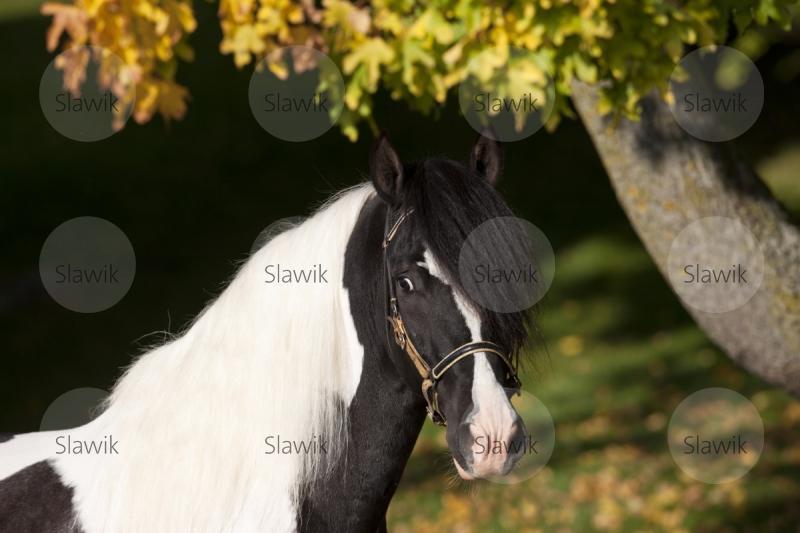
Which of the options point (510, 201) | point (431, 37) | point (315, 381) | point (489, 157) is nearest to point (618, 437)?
point (510, 201)

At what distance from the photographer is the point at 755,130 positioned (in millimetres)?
15016

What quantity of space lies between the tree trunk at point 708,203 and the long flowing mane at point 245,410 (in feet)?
8.03

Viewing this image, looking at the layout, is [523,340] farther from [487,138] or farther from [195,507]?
[195,507]

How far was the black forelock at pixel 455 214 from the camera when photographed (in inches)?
110

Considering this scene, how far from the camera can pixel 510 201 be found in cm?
590

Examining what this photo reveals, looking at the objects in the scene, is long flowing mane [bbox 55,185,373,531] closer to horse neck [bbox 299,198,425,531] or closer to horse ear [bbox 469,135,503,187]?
horse neck [bbox 299,198,425,531]

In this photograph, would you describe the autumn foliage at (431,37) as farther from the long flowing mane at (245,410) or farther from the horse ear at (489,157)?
the long flowing mane at (245,410)

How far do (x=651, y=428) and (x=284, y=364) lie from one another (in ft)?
22.3

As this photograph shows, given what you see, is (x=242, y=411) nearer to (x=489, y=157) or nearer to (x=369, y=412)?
(x=369, y=412)

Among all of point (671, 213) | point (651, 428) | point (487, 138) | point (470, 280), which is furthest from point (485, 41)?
point (651, 428)

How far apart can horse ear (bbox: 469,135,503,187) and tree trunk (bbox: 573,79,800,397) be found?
201 cm

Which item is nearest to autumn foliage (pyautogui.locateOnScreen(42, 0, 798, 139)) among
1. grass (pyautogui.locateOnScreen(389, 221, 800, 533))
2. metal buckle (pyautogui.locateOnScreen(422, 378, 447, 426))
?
metal buckle (pyautogui.locateOnScreen(422, 378, 447, 426))

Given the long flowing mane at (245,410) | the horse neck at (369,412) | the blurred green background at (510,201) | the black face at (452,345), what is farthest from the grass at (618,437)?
the black face at (452,345)

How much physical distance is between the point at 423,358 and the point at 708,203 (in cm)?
268
